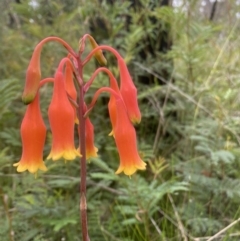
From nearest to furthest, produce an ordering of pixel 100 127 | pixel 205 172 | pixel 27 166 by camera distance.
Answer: pixel 27 166 < pixel 205 172 < pixel 100 127

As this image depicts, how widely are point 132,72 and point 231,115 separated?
101 cm

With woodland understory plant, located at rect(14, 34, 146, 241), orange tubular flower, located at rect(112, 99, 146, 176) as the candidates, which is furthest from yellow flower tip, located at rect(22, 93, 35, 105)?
orange tubular flower, located at rect(112, 99, 146, 176)

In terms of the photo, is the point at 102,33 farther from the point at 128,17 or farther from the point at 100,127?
the point at 100,127

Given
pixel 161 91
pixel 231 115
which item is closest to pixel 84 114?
pixel 231 115

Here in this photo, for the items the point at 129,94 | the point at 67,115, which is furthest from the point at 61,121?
the point at 129,94

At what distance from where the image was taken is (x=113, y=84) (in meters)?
1.54

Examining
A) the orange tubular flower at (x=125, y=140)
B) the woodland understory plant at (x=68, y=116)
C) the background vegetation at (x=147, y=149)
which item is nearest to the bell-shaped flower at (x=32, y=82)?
the woodland understory plant at (x=68, y=116)

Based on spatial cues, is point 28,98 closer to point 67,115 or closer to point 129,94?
point 67,115

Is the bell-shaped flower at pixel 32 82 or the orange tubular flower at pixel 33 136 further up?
the bell-shaped flower at pixel 32 82

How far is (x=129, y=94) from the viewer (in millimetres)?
1514

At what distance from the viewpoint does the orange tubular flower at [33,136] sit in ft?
4.69

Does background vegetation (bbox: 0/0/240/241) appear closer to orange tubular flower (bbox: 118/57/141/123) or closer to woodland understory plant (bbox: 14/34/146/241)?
woodland understory plant (bbox: 14/34/146/241)

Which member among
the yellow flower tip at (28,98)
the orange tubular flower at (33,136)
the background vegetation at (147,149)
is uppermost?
the yellow flower tip at (28,98)

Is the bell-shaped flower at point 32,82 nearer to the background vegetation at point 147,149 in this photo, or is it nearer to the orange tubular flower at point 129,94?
the orange tubular flower at point 129,94
